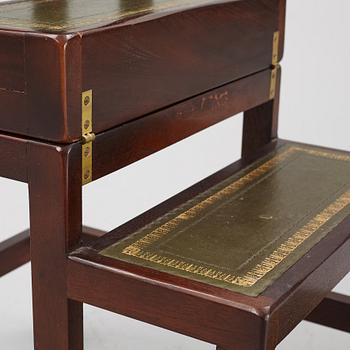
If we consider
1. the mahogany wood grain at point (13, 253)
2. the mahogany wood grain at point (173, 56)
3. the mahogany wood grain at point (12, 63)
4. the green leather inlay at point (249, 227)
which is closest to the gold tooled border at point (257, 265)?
the green leather inlay at point (249, 227)

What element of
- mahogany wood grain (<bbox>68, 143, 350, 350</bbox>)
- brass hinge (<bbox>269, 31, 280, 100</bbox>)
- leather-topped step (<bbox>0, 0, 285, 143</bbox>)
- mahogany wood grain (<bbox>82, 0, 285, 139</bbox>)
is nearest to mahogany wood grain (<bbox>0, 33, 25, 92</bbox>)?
leather-topped step (<bbox>0, 0, 285, 143</bbox>)

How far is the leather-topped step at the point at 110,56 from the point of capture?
162cm

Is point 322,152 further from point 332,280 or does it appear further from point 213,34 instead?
point 332,280

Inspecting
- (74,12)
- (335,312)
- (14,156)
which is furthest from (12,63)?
(335,312)

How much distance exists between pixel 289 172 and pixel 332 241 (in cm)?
42

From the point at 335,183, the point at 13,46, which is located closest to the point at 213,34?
the point at 335,183

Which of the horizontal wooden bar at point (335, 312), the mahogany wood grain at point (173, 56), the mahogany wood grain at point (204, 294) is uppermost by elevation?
the mahogany wood grain at point (173, 56)

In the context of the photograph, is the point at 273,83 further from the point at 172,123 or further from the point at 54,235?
the point at 54,235

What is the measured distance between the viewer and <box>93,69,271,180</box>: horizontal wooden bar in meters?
1.79

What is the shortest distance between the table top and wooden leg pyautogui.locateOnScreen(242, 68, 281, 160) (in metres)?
0.49

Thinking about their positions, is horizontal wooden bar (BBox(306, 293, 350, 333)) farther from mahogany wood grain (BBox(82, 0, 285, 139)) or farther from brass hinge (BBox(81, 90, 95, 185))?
brass hinge (BBox(81, 90, 95, 185))

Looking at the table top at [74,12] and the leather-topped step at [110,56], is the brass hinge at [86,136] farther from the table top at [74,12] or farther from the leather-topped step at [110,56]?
the table top at [74,12]

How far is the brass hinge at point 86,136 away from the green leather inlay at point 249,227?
0.15 metres

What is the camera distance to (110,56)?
1.72 meters
